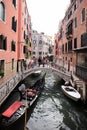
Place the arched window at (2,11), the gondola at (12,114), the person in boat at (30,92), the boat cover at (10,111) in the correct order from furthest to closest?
the person in boat at (30,92) → the arched window at (2,11) → the boat cover at (10,111) → the gondola at (12,114)

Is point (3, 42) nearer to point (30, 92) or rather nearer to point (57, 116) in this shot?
point (30, 92)

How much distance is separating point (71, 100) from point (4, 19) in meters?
9.54

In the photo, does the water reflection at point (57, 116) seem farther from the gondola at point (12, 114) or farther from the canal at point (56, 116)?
the gondola at point (12, 114)

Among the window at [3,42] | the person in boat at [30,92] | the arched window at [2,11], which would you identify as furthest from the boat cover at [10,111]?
the arched window at [2,11]

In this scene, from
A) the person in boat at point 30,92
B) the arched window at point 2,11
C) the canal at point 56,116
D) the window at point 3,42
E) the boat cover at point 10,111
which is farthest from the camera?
the person in boat at point 30,92

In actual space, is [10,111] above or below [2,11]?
below

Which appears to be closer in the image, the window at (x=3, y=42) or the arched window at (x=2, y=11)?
the arched window at (x=2, y=11)

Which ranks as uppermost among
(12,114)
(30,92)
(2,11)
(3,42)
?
(2,11)

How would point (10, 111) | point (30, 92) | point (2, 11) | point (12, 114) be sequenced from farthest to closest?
1. point (30, 92)
2. point (2, 11)
3. point (10, 111)
4. point (12, 114)

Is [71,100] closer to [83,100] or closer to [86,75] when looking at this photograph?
[83,100]

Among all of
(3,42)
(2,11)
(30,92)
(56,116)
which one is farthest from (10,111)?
(2,11)

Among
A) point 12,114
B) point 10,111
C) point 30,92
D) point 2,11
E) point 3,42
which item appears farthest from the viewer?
point 30,92

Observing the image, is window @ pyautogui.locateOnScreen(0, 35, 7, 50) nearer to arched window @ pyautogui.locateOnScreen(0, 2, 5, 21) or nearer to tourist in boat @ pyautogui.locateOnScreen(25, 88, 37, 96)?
arched window @ pyautogui.locateOnScreen(0, 2, 5, 21)

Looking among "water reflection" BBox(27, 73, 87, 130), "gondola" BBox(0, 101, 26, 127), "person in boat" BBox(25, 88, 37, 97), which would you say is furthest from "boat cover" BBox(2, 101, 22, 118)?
"person in boat" BBox(25, 88, 37, 97)
